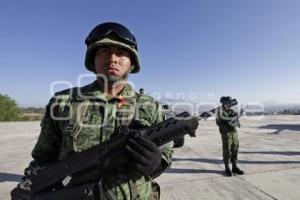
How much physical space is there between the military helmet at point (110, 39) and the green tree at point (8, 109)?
133 ft

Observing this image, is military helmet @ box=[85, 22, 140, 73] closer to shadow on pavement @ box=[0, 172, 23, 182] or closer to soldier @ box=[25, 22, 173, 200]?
soldier @ box=[25, 22, 173, 200]

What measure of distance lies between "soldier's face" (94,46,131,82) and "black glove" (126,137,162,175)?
1.76ft

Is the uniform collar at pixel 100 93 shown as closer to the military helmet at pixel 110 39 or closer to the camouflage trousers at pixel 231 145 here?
the military helmet at pixel 110 39

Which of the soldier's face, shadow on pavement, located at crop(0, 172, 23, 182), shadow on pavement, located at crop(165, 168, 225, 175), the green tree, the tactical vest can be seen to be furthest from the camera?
the green tree

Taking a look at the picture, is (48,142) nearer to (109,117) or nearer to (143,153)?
(109,117)

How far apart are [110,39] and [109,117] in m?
0.58

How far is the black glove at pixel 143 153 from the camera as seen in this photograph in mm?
1574

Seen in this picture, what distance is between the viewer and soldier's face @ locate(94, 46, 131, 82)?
1.86 metres

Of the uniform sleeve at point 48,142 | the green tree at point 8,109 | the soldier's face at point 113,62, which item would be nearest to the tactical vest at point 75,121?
the uniform sleeve at point 48,142

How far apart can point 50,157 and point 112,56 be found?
2.75 feet

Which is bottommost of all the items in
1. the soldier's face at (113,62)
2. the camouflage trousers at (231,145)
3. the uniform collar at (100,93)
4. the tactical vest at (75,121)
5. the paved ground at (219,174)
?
the paved ground at (219,174)

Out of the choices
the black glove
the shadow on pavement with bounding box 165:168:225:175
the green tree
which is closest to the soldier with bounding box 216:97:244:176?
the shadow on pavement with bounding box 165:168:225:175

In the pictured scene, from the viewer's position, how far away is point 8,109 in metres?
38.7

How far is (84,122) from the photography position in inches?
69.4
